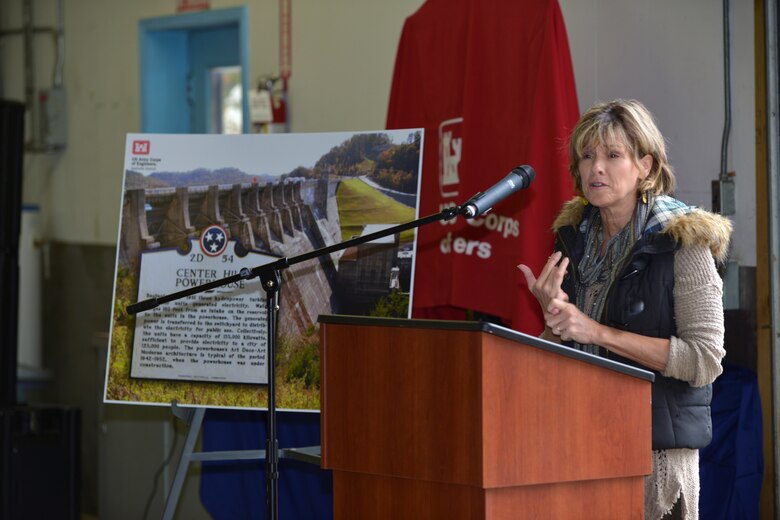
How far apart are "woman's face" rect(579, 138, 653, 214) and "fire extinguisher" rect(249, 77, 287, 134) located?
2.45 meters

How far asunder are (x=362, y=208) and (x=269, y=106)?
169 cm

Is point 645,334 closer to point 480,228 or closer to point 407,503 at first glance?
A: point 407,503

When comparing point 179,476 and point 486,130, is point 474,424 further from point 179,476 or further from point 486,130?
point 486,130

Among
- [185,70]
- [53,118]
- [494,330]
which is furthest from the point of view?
[53,118]

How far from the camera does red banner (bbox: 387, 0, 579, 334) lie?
303 centimetres

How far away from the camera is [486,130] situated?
3201 millimetres

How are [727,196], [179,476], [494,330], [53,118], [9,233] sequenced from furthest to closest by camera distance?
[53,118], [9,233], [727,196], [179,476], [494,330]

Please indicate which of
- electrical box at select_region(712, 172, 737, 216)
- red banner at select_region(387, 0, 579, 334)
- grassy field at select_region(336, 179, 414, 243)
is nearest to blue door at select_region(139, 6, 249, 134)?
red banner at select_region(387, 0, 579, 334)

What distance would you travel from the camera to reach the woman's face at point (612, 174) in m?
2.15

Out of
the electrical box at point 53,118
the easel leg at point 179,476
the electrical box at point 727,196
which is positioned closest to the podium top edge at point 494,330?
the easel leg at point 179,476

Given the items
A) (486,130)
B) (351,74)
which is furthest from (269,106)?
(486,130)

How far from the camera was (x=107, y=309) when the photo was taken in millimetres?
5258

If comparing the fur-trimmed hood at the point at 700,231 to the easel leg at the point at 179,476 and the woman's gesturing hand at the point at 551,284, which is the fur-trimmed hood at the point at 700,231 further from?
the easel leg at the point at 179,476

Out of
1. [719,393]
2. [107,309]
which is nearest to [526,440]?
[719,393]
